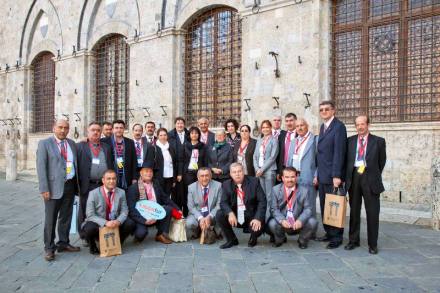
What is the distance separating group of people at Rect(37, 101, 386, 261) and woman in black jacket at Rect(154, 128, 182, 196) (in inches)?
10.2

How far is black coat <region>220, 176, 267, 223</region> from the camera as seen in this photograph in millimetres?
5312

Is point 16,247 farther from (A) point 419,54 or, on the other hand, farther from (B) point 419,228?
(A) point 419,54

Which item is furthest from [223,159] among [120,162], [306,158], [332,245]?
[332,245]

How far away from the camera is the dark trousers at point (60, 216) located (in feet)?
15.5

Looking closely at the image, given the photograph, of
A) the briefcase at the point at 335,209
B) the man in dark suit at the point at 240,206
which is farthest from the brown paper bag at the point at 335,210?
the man in dark suit at the point at 240,206

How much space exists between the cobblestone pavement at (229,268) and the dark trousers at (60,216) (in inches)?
8.6

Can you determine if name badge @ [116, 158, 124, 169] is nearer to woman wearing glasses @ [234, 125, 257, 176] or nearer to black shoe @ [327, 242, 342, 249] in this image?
woman wearing glasses @ [234, 125, 257, 176]

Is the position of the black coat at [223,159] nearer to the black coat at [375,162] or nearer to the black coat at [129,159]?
Answer: the black coat at [129,159]

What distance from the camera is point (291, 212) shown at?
5227mm

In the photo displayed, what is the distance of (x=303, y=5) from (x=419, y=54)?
2.62 meters

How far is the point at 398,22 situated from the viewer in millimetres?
8016

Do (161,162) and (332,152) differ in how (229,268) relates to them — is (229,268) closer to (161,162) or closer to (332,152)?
(332,152)

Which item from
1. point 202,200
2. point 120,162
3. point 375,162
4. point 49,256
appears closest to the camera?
point 49,256

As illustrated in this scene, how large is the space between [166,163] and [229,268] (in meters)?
2.59
